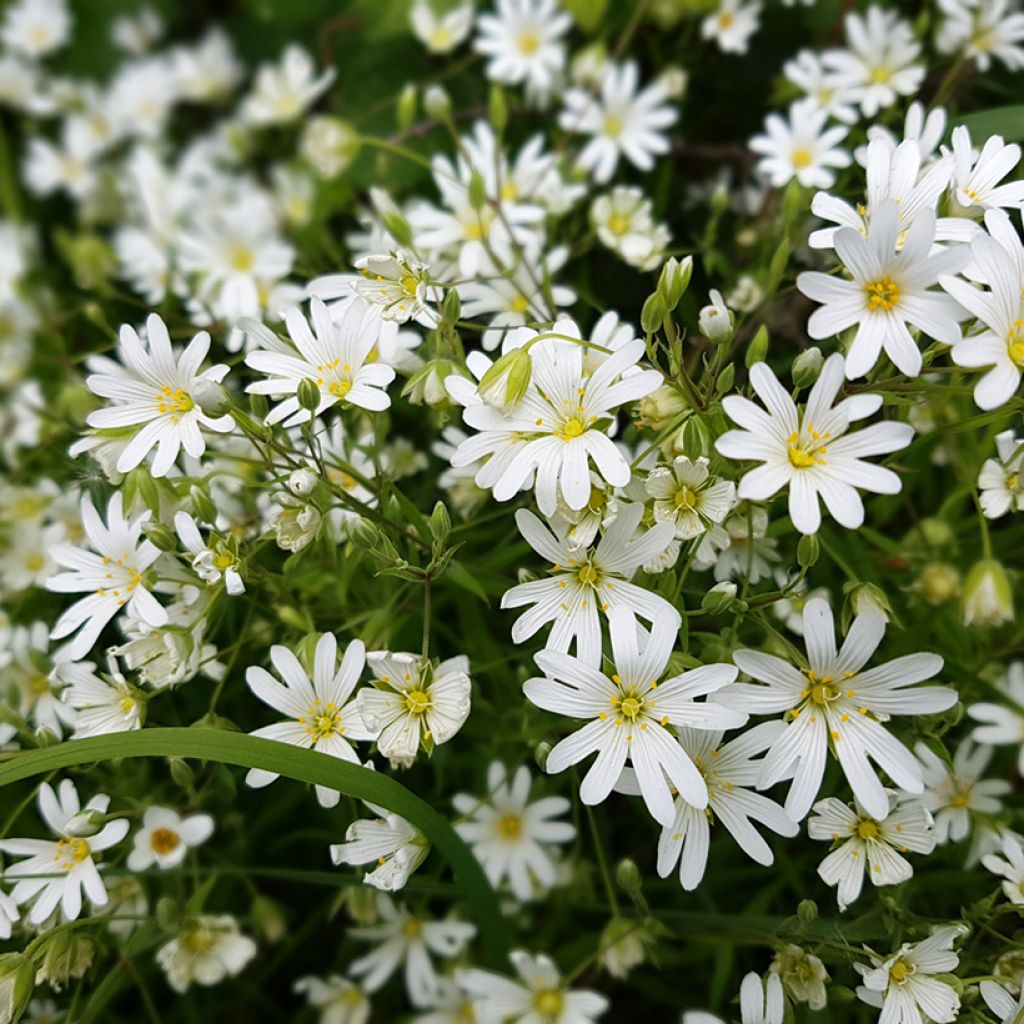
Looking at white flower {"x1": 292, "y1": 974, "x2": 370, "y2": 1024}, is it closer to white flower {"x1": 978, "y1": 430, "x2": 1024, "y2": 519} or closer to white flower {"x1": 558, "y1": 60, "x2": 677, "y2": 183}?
white flower {"x1": 978, "y1": 430, "x2": 1024, "y2": 519}

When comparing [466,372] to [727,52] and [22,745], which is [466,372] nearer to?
[22,745]

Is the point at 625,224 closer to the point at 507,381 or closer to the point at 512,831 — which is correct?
the point at 507,381

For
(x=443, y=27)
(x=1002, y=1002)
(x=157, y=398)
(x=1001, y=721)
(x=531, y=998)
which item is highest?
(x=443, y=27)

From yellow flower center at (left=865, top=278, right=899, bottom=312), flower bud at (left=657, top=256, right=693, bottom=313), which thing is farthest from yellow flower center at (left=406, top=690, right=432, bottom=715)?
yellow flower center at (left=865, top=278, right=899, bottom=312)

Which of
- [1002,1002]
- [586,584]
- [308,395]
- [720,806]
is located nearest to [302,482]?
[308,395]

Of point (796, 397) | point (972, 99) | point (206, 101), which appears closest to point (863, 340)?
point (796, 397)

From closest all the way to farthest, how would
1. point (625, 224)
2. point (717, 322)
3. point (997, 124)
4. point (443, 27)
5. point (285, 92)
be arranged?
point (717, 322) < point (997, 124) < point (625, 224) < point (443, 27) < point (285, 92)

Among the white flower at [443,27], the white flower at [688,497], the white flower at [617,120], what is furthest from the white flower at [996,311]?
the white flower at [443,27]
